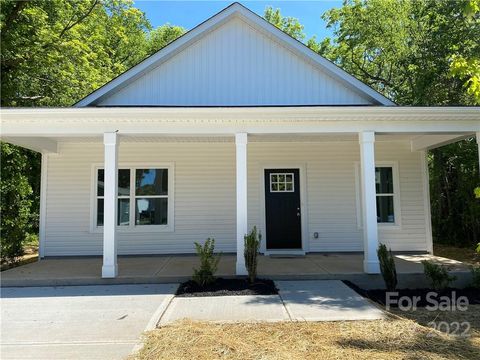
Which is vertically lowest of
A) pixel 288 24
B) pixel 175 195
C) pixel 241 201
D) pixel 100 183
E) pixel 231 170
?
pixel 241 201

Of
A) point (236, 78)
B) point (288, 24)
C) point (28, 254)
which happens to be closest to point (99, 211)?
point (28, 254)

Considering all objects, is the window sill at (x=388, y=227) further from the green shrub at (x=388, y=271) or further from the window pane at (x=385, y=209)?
the green shrub at (x=388, y=271)

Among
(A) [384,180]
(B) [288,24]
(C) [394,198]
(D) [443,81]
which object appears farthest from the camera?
(B) [288,24]

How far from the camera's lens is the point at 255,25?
930cm

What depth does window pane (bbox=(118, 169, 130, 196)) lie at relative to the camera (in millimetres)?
9500

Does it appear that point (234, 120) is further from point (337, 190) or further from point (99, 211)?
point (99, 211)

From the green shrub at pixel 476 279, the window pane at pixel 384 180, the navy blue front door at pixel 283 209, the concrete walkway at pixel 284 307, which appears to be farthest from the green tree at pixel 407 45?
the concrete walkway at pixel 284 307

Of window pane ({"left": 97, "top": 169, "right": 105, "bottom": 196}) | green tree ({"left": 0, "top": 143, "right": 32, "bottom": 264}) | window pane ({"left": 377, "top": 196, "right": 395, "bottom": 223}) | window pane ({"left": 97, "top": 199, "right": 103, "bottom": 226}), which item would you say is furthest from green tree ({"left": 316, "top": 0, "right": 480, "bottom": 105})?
green tree ({"left": 0, "top": 143, "right": 32, "bottom": 264})

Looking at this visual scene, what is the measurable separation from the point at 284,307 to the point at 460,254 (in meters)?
8.13

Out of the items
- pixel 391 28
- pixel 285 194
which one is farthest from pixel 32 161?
pixel 391 28

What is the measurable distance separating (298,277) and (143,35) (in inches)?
901

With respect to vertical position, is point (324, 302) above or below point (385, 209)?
below

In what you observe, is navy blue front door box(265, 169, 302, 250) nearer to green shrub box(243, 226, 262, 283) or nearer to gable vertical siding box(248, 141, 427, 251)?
gable vertical siding box(248, 141, 427, 251)

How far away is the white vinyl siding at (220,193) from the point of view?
30.7 feet
